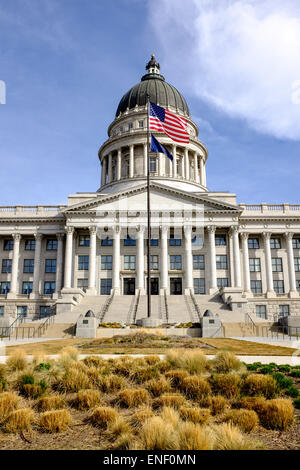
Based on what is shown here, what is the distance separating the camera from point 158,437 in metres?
8.27

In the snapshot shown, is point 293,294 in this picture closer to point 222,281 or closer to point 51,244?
point 222,281

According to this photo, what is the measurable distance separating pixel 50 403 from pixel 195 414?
13.3 feet

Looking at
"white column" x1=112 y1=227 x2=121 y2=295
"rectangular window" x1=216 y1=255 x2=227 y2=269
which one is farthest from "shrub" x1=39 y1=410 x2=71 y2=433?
"rectangular window" x1=216 y1=255 x2=227 y2=269

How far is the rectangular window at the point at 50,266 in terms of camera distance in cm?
5883

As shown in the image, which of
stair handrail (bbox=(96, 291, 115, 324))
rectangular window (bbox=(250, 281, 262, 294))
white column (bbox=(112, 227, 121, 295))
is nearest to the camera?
stair handrail (bbox=(96, 291, 115, 324))

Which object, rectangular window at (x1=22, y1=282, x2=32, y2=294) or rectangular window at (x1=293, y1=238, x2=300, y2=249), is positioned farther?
rectangular window at (x1=293, y1=238, x2=300, y2=249)

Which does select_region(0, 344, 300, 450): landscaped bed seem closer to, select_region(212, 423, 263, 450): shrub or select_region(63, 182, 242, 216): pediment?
select_region(212, 423, 263, 450): shrub

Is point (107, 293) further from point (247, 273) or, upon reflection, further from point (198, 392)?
point (198, 392)

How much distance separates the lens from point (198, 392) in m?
12.1

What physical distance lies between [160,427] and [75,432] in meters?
2.43

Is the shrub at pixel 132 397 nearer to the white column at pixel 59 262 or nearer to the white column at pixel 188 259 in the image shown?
the white column at pixel 188 259

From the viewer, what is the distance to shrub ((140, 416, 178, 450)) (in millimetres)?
8146

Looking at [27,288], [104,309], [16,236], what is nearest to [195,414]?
[104,309]

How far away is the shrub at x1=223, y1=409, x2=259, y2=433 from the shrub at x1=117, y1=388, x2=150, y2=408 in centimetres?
260
